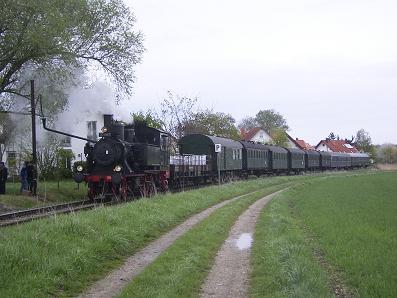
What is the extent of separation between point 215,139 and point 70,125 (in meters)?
11.6

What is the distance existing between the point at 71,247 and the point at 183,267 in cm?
217

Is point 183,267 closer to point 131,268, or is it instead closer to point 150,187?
point 131,268

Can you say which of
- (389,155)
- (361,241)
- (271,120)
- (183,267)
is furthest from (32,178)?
(389,155)

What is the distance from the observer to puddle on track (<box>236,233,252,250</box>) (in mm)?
12148

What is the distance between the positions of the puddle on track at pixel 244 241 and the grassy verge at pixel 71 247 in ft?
7.06

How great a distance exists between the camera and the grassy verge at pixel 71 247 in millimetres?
7754

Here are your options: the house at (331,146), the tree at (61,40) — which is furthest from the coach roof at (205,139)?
the house at (331,146)

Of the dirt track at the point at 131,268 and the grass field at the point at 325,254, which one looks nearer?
the grass field at the point at 325,254

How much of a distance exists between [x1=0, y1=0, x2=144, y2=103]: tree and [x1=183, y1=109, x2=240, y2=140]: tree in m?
30.6

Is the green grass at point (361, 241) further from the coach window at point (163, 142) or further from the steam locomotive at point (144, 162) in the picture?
the coach window at point (163, 142)

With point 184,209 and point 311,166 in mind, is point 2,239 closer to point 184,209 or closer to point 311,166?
point 184,209

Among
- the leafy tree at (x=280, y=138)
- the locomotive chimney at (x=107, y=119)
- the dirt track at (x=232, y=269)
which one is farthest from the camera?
the leafy tree at (x=280, y=138)

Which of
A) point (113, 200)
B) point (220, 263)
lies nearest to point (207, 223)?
point (220, 263)

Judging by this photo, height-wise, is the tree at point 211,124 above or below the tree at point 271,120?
below
